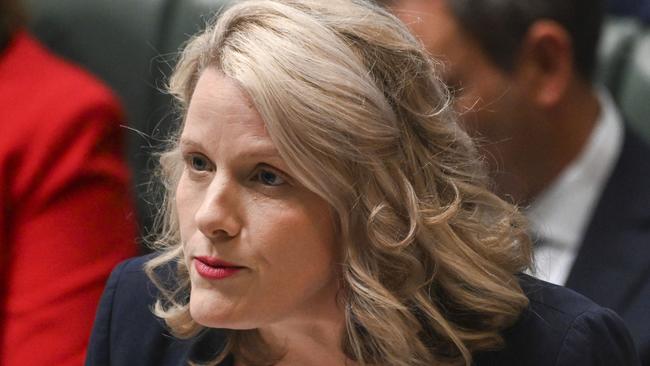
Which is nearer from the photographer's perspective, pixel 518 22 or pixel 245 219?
pixel 245 219

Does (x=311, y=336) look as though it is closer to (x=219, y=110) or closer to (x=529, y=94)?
(x=219, y=110)

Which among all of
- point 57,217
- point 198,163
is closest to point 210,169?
point 198,163

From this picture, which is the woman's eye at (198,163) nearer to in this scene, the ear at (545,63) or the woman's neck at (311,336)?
the woman's neck at (311,336)

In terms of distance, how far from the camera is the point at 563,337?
41.7 inches

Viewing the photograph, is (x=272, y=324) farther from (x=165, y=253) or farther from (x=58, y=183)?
(x=58, y=183)

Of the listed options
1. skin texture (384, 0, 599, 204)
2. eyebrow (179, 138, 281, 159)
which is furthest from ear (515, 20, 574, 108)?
eyebrow (179, 138, 281, 159)

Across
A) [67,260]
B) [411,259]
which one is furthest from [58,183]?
[411,259]

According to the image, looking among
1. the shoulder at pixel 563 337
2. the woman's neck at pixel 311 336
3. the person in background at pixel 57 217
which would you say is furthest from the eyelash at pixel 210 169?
the person in background at pixel 57 217

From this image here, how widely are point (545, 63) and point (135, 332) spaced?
737 millimetres

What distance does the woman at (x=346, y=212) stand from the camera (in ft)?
3.16

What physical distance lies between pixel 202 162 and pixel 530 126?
725 millimetres

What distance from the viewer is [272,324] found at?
41.8 inches

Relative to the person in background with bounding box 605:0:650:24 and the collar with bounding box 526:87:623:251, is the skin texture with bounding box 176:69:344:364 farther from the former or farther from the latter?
the person in background with bounding box 605:0:650:24

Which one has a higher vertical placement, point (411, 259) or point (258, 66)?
point (258, 66)
